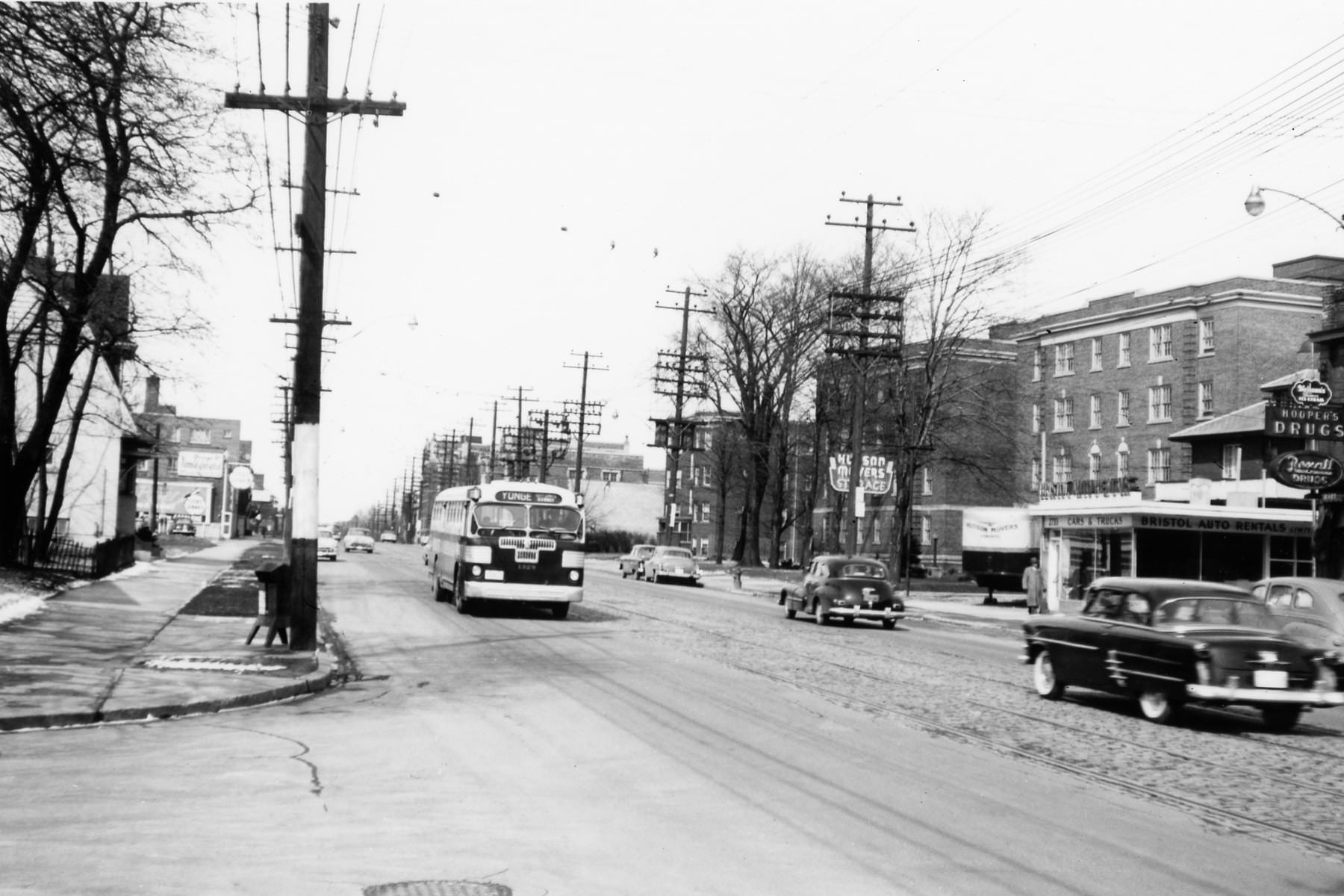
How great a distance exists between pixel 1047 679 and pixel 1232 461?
133ft

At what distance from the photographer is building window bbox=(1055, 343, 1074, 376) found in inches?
2753

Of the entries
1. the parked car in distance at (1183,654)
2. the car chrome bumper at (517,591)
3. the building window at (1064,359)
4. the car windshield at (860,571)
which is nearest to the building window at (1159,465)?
the building window at (1064,359)

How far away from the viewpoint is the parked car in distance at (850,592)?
31203 millimetres

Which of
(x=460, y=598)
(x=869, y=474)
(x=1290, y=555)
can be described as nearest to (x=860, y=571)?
(x=460, y=598)

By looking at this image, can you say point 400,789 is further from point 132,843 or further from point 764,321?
point 764,321

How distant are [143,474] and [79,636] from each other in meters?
109

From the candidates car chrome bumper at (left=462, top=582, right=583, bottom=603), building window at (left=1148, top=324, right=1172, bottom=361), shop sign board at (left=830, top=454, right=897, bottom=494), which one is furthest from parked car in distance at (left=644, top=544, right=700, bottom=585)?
car chrome bumper at (left=462, top=582, right=583, bottom=603)

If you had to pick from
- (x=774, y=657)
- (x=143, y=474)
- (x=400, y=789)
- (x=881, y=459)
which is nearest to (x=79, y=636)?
(x=774, y=657)

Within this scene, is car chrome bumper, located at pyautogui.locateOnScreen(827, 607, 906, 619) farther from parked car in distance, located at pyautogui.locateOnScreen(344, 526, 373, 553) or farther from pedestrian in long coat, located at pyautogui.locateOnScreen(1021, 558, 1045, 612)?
parked car in distance, located at pyautogui.locateOnScreen(344, 526, 373, 553)

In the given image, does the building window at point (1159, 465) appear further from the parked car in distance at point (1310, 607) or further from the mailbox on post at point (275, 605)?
the mailbox on post at point (275, 605)

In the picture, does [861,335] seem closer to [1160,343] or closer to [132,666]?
[1160,343]

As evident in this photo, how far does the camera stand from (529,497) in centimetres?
2839

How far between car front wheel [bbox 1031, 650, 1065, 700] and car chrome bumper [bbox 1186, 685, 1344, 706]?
8.55 ft

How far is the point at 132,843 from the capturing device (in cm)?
748
